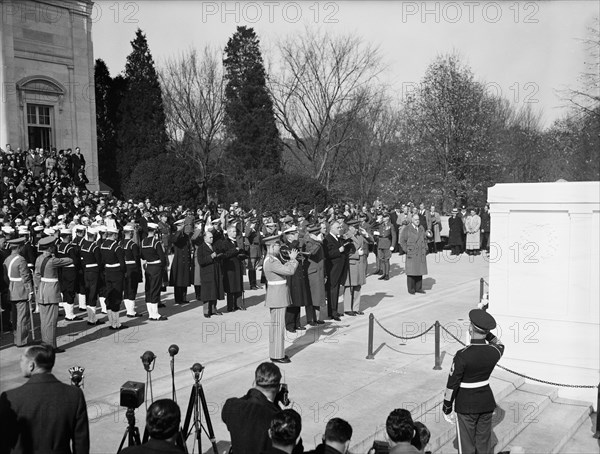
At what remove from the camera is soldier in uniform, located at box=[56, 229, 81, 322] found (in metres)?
11.7

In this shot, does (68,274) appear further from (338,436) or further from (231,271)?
(338,436)

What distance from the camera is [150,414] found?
401 cm

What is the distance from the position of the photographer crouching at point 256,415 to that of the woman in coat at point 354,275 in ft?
26.5

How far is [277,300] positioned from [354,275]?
12.7 feet

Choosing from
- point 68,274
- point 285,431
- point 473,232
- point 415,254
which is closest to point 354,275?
point 415,254

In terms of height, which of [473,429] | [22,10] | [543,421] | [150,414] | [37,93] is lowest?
[543,421]

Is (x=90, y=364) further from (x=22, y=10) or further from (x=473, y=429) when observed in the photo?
(x=22, y=10)

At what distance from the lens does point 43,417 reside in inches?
170

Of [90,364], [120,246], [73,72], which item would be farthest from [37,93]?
[90,364]

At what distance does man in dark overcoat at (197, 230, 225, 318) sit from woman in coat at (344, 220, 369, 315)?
261cm

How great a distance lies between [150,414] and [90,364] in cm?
562

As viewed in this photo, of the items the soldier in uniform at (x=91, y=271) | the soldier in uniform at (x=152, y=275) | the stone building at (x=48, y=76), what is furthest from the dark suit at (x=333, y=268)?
the stone building at (x=48, y=76)

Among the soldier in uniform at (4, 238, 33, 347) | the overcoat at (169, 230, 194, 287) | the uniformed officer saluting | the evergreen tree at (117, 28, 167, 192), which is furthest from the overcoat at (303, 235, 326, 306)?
the evergreen tree at (117, 28, 167, 192)

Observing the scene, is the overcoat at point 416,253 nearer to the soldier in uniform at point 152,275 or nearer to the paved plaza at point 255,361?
the paved plaza at point 255,361
